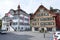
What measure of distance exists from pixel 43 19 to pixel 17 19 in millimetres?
13719

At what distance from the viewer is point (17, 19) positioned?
62844 mm

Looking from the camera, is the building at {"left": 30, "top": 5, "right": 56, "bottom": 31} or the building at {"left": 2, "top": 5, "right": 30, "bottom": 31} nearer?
the building at {"left": 30, "top": 5, "right": 56, "bottom": 31}

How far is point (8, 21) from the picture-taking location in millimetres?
65375

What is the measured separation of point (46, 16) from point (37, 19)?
12.8 ft

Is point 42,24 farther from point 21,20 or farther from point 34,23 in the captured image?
point 21,20

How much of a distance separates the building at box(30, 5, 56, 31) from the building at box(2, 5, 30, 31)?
8.94m

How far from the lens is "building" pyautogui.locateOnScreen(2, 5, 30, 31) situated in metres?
62.5

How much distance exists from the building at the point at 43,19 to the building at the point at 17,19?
894 centimetres

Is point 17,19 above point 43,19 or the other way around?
above

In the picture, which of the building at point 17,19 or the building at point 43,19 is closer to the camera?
the building at point 43,19

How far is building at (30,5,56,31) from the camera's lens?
52.8 meters

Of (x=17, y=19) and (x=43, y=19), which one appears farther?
(x=17, y=19)

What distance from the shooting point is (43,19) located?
179ft

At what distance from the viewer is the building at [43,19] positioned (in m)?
52.8
